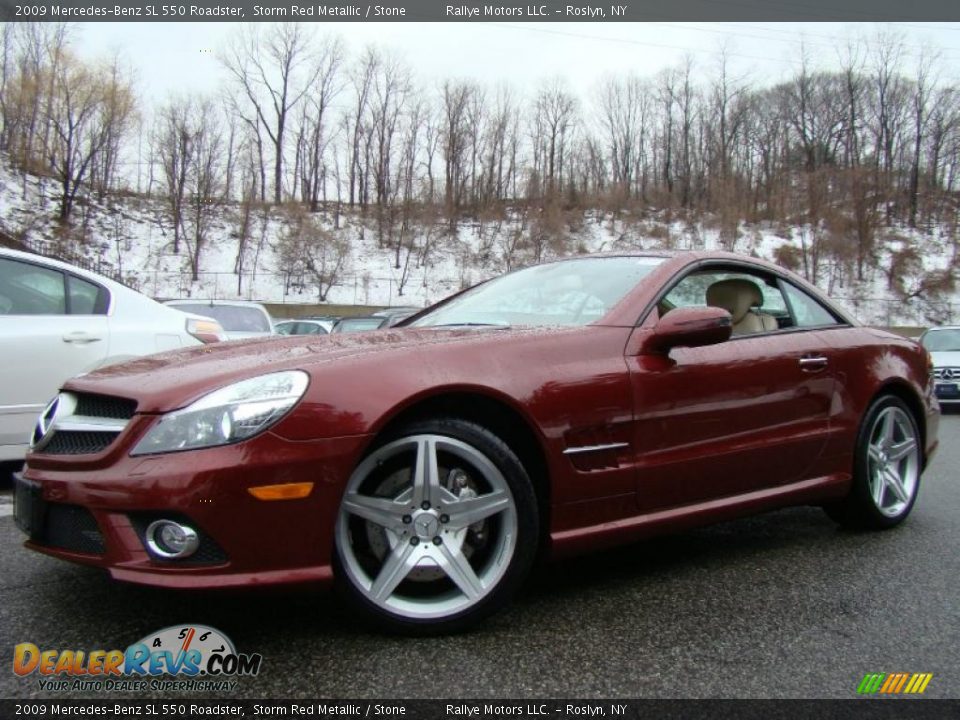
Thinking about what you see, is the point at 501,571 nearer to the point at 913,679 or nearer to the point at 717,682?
the point at 717,682

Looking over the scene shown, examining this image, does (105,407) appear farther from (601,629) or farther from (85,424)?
(601,629)

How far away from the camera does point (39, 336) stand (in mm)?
4426

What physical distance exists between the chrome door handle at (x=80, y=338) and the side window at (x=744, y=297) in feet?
11.9

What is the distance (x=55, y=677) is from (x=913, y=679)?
2.36 m

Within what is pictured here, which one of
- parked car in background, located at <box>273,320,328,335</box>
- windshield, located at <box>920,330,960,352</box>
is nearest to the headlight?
windshield, located at <box>920,330,960,352</box>

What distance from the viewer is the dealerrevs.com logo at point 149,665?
75.4 inches

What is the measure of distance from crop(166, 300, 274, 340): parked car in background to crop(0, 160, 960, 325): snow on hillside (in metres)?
29.9

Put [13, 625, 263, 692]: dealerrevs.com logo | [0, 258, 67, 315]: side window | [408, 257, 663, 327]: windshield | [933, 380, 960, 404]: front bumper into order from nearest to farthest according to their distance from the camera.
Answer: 1. [13, 625, 263, 692]: dealerrevs.com logo
2. [408, 257, 663, 327]: windshield
3. [0, 258, 67, 315]: side window
4. [933, 380, 960, 404]: front bumper

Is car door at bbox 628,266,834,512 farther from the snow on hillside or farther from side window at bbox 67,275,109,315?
the snow on hillside

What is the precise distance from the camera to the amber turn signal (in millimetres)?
1993

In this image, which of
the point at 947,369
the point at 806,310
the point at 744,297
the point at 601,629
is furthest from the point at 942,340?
the point at 601,629

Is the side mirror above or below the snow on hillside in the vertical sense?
below

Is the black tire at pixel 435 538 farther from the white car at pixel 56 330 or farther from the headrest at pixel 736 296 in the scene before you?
the white car at pixel 56 330

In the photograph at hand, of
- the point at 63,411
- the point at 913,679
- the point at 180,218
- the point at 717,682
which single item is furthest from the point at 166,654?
the point at 180,218
